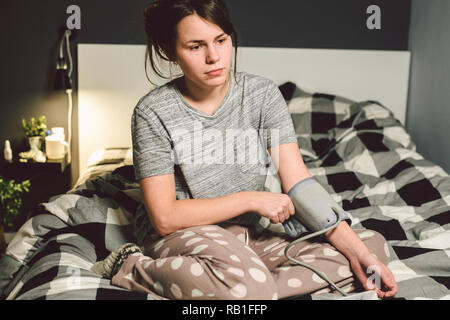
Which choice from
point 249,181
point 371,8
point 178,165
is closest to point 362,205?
point 249,181

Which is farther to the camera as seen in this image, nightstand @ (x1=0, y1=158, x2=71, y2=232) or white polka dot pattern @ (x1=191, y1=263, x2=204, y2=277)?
nightstand @ (x1=0, y1=158, x2=71, y2=232)

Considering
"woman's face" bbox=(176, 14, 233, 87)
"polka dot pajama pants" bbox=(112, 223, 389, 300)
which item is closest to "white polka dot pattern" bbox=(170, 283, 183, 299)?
"polka dot pajama pants" bbox=(112, 223, 389, 300)

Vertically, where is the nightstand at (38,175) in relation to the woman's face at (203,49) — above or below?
below

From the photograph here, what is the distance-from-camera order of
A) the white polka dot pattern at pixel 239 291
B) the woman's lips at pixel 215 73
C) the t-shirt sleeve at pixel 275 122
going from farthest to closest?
the t-shirt sleeve at pixel 275 122
the woman's lips at pixel 215 73
the white polka dot pattern at pixel 239 291

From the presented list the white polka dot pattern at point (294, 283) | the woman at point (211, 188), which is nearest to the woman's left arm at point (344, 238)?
the woman at point (211, 188)

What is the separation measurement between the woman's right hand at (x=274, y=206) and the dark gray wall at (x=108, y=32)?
1750 mm

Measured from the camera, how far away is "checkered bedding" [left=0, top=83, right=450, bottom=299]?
3.41 ft

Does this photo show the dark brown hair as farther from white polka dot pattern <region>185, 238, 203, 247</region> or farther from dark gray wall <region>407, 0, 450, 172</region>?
dark gray wall <region>407, 0, 450, 172</region>

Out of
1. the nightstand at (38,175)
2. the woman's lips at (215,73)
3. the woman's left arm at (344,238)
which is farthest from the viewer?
the nightstand at (38,175)

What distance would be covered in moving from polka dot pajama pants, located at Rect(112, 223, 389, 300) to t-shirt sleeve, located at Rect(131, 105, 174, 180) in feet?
0.51

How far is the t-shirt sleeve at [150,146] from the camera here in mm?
1041

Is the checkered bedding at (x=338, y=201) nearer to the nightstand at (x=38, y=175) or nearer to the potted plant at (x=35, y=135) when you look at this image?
the nightstand at (x=38, y=175)

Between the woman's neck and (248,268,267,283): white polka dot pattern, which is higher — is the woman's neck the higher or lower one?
the higher one

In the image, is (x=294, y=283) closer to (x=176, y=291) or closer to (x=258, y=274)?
(x=258, y=274)
